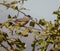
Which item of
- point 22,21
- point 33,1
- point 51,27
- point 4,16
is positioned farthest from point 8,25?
point 33,1

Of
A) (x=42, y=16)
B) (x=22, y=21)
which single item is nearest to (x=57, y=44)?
(x=22, y=21)

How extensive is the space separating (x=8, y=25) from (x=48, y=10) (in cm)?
49

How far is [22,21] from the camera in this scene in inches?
22.9

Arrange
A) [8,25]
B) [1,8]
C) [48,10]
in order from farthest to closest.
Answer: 1. [48,10]
2. [1,8]
3. [8,25]

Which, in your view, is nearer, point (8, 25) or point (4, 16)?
point (8, 25)

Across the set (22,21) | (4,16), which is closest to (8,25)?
(22,21)

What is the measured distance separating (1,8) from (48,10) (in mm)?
288

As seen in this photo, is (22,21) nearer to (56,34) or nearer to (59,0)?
(56,34)

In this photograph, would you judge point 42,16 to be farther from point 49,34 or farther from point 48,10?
point 49,34

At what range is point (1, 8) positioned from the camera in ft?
2.97

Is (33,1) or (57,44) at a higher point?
(33,1)

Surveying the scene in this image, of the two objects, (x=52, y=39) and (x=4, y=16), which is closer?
(x=52, y=39)

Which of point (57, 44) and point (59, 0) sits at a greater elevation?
point (59, 0)

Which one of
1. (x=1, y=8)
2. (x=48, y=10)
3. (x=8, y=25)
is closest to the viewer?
(x=8, y=25)
